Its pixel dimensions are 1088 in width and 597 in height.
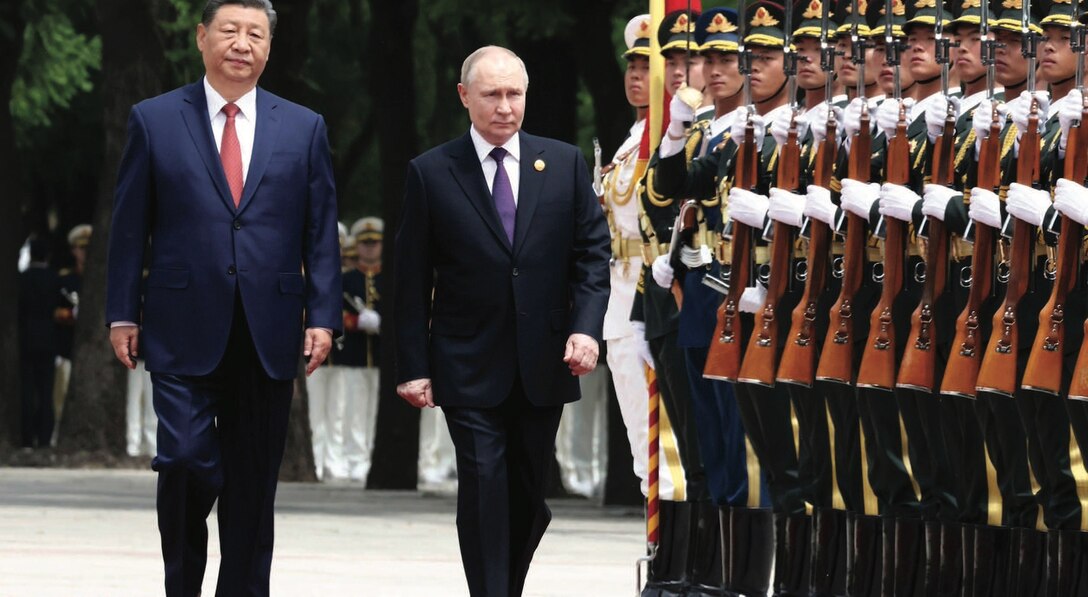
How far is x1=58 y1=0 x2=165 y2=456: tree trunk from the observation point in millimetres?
20984

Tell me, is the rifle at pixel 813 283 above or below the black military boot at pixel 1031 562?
above

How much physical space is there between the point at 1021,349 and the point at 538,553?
17.3 feet

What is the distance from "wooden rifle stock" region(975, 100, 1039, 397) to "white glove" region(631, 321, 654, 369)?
88.8 inches

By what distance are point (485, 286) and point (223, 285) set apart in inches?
32.7

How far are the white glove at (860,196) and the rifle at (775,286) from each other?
39 centimetres

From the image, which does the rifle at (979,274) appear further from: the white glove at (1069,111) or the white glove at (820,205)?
the white glove at (820,205)

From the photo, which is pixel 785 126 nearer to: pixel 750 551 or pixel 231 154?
pixel 750 551

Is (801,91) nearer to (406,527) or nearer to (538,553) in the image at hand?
(538,553)

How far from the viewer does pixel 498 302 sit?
29.1 feet

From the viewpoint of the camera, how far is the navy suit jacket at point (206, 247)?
869 cm

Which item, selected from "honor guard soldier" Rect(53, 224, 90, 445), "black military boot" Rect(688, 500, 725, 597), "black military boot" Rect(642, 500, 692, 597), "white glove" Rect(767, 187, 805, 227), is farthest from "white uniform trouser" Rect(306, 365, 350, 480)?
"white glove" Rect(767, 187, 805, 227)

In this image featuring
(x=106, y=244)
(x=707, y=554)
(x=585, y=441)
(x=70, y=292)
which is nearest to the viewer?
(x=707, y=554)

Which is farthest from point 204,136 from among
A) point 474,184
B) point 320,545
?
point 320,545


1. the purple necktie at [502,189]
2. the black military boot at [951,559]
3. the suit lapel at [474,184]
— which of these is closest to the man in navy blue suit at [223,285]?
the suit lapel at [474,184]
